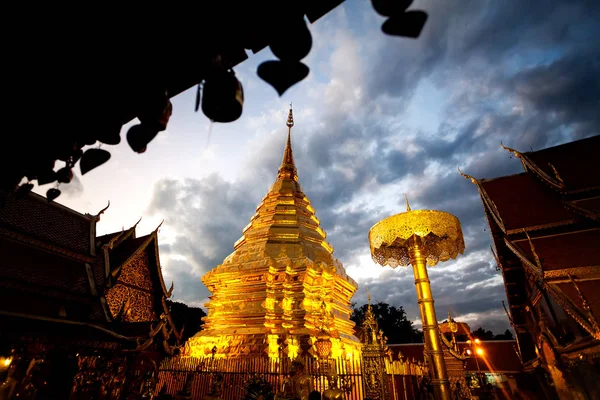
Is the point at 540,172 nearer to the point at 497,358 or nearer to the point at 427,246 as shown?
the point at 427,246

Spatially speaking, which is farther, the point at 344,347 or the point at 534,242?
the point at 344,347

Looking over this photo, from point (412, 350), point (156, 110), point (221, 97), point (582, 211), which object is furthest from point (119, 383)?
point (412, 350)

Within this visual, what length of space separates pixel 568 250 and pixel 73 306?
472 inches

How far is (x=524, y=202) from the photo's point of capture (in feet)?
29.7

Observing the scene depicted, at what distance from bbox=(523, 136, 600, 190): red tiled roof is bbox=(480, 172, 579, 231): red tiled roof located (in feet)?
1.73

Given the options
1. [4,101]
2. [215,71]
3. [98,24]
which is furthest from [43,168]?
[215,71]

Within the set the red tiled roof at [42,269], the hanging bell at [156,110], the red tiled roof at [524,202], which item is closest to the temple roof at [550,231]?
the red tiled roof at [524,202]

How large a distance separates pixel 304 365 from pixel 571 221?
735 cm

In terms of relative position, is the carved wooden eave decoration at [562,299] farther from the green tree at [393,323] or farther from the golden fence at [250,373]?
the green tree at [393,323]

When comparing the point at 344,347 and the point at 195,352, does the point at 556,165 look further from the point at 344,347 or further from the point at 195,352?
the point at 195,352

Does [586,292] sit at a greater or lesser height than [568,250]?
lesser

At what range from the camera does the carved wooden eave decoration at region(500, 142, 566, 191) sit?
816 cm

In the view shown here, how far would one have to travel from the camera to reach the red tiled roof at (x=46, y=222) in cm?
776

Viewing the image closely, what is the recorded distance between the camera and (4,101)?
1.57m
